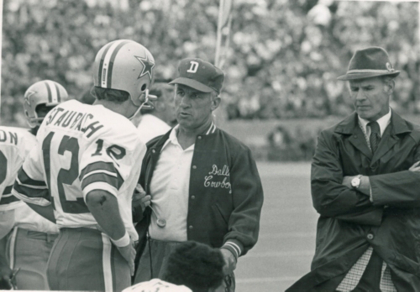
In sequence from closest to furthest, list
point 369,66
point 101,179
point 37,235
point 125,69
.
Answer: point 101,179
point 125,69
point 369,66
point 37,235

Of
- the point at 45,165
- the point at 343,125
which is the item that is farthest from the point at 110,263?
the point at 343,125

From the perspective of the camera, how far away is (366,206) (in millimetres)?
4168

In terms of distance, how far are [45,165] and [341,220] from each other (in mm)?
1790

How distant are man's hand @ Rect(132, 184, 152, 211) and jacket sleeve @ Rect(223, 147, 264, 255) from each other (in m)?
0.49

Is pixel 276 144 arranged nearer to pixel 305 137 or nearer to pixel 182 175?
pixel 305 137

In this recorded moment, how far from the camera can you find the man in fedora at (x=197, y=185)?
409cm

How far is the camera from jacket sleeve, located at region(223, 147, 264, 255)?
3.99 meters

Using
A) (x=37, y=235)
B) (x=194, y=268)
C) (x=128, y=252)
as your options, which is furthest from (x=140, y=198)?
(x=194, y=268)

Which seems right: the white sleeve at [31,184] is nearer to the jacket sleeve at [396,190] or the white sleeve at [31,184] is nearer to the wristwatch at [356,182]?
the wristwatch at [356,182]

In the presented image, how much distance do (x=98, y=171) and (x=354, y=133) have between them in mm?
1729

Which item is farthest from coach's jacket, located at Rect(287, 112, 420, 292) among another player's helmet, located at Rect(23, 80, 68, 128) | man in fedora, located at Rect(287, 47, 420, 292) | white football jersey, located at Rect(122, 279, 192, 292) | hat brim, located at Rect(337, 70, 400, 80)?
another player's helmet, located at Rect(23, 80, 68, 128)

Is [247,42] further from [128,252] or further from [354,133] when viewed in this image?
[128,252]

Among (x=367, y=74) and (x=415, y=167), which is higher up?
(x=367, y=74)

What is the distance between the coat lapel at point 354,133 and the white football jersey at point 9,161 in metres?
1.92
